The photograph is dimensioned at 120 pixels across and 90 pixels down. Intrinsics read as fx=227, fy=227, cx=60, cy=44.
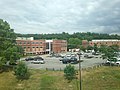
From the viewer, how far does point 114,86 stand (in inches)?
1618

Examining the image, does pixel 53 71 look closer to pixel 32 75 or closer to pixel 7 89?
pixel 32 75

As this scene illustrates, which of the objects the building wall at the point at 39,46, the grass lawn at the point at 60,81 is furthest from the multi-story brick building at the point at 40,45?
the grass lawn at the point at 60,81

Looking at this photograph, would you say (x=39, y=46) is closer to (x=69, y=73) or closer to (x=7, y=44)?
(x=7, y=44)

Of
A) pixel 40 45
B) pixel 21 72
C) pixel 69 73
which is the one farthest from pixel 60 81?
pixel 40 45

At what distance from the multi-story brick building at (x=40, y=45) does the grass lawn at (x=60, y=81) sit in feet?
200

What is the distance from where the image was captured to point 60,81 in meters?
43.9

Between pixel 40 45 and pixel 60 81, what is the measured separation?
75.7 m

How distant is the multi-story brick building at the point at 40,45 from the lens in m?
111

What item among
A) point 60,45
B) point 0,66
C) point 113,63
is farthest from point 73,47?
point 0,66

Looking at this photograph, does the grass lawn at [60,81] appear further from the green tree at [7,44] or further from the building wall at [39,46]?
the building wall at [39,46]

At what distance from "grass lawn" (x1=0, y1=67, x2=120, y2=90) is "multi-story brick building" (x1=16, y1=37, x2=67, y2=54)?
60.8 m

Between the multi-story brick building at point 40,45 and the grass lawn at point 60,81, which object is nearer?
the grass lawn at point 60,81

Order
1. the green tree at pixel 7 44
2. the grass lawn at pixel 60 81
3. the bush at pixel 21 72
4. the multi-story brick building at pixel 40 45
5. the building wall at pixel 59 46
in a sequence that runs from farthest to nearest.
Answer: the building wall at pixel 59 46 < the multi-story brick building at pixel 40 45 < the green tree at pixel 7 44 < the bush at pixel 21 72 < the grass lawn at pixel 60 81

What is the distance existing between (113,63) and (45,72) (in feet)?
65.3
